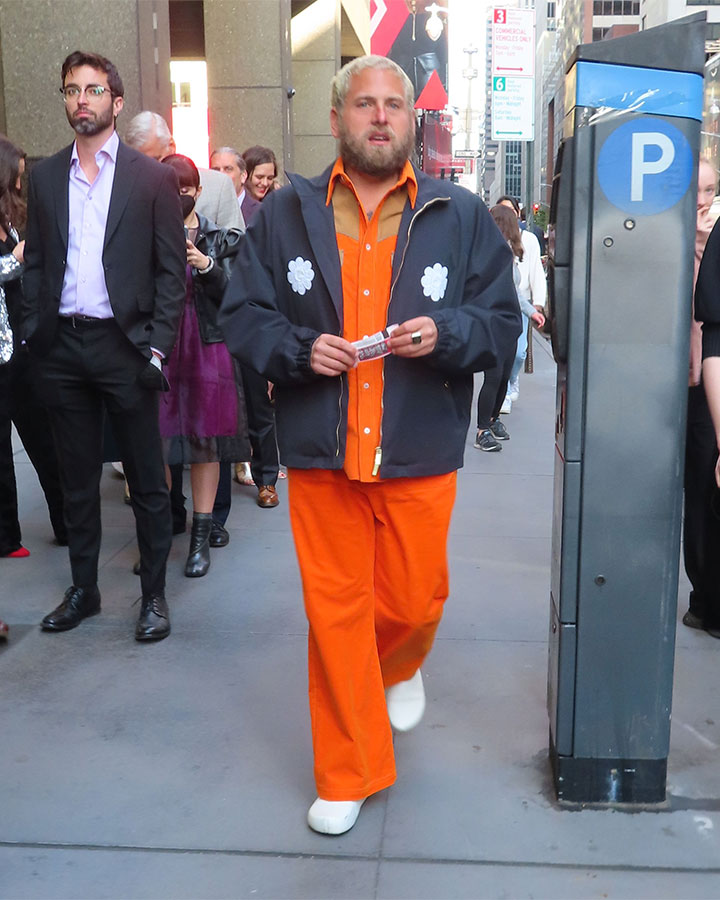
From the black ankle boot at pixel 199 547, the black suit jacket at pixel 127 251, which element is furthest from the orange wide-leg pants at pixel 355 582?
the black ankle boot at pixel 199 547

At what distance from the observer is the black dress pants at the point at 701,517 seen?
479 centimetres

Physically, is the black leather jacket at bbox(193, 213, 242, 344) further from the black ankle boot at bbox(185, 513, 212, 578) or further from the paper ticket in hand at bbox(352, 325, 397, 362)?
the paper ticket in hand at bbox(352, 325, 397, 362)

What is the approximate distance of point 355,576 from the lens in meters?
3.25

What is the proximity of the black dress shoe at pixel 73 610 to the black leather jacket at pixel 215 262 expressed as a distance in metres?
1.42

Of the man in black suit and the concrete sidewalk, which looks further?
the man in black suit

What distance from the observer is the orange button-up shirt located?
316 cm

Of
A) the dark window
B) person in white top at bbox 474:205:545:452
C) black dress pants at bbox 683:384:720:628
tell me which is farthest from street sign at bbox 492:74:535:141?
black dress pants at bbox 683:384:720:628

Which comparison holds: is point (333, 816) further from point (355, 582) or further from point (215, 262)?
point (215, 262)

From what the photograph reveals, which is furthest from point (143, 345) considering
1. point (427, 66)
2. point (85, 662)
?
point (427, 66)

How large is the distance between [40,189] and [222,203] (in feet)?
6.21

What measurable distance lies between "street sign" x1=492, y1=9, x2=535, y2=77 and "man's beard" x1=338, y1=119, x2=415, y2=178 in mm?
26160

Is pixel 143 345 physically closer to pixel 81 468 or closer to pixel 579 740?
pixel 81 468

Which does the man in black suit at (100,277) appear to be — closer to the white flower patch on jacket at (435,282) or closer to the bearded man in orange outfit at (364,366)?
the bearded man in orange outfit at (364,366)

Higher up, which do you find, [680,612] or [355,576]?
[355,576]
